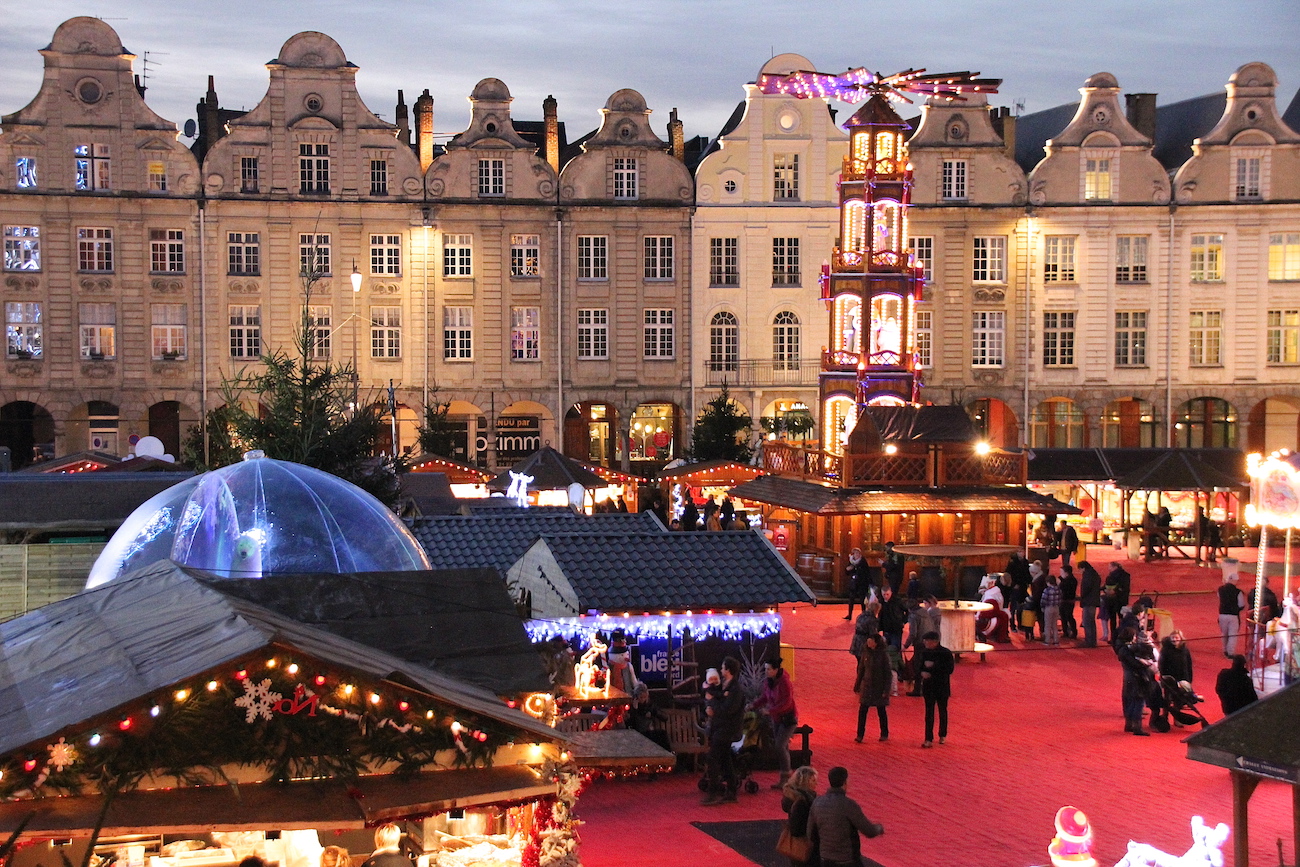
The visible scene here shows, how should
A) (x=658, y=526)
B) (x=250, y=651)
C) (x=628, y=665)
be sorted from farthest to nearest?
1. (x=658, y=526)
2. (x=628, y=665)
3. (x=250, y=651)

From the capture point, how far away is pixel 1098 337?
154 feet

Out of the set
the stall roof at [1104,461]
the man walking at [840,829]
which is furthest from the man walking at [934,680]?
the stall roof at [1104,461]

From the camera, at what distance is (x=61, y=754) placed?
650 cm

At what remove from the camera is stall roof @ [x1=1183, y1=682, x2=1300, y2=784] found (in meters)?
9.24

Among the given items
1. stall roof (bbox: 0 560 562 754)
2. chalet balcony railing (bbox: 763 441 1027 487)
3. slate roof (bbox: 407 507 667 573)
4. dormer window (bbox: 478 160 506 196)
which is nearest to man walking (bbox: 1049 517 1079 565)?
chalet balcony railing (bbox: 763 441 1027 487)

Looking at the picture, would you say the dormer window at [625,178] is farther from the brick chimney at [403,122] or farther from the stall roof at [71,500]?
the stall roof at [71,500]

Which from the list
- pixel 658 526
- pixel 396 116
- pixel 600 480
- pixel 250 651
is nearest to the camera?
pixel 250 651

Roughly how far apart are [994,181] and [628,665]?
111 feet

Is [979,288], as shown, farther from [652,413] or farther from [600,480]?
[600,480]

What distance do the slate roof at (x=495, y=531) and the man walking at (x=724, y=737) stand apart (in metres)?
5.08

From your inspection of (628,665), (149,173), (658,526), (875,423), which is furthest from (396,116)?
(628,665)

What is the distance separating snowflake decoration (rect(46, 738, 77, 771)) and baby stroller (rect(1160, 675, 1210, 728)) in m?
13.6

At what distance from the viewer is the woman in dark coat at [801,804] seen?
10367mm

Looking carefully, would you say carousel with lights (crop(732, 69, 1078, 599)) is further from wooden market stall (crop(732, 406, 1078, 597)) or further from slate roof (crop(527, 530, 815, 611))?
slate roof (crop(527, 530, 815, 611))
